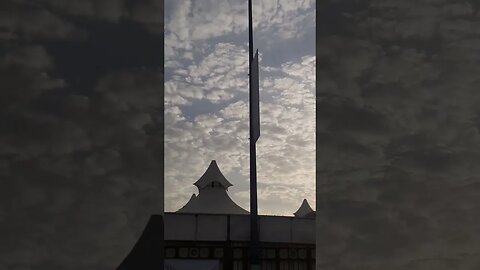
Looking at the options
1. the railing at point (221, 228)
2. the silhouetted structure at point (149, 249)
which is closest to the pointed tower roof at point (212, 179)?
the railing at point (221, 228)

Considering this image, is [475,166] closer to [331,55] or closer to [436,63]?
[436,63]

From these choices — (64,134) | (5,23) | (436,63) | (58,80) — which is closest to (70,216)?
(64,134)

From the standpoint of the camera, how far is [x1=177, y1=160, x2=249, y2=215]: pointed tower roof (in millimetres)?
21672

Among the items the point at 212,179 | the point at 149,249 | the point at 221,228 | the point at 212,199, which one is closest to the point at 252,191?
the point at 149,249

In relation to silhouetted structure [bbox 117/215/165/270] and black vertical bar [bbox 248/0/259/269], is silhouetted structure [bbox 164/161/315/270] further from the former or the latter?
silhouetted structure [bbox 117/215/165/270]

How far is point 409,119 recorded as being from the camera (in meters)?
11.9

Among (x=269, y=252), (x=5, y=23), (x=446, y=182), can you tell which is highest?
(x=5, y=23)

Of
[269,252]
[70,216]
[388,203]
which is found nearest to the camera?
[70,216]

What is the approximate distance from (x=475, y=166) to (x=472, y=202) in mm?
645

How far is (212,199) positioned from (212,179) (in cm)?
78

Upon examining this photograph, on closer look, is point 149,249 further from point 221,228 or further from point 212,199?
point 212,199

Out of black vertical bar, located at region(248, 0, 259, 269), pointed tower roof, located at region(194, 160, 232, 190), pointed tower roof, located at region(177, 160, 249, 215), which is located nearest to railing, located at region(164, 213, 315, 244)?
pointed tower roof, located at region(177, 160, 249, 215)

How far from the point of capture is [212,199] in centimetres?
2192

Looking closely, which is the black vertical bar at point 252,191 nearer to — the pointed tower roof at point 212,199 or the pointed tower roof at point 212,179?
the pointed tower roof at point 212,199
